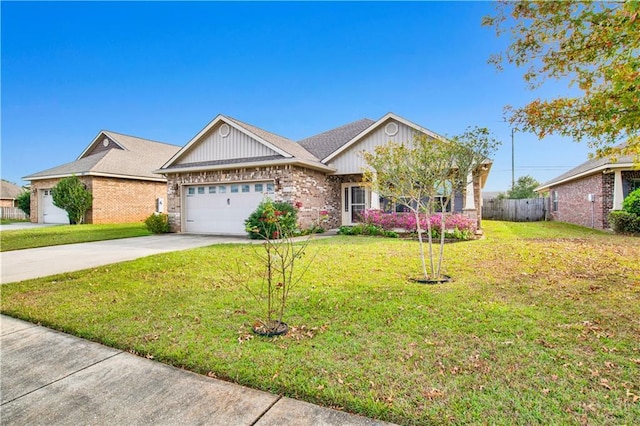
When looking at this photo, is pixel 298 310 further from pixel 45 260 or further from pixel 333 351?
pixel 45 260

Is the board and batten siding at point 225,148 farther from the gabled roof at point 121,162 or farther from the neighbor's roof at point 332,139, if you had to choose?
the gabled roof at point 121,162

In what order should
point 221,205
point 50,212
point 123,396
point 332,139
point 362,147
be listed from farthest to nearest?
1. point 50,212
2. point 332,139
3. point 362,147
4. point 221,205
5. point 123,396

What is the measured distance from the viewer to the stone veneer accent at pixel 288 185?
13430 mm

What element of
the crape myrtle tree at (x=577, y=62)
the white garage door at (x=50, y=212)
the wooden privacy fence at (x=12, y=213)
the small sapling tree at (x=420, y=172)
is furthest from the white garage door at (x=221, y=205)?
the wooden privacy fence at (x=12, y=213)

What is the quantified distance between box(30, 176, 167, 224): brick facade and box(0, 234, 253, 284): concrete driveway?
29.0ft

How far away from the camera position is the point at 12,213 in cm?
2745

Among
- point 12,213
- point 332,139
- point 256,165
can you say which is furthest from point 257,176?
point 12,213

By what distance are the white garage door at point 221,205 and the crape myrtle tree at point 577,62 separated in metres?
10.0

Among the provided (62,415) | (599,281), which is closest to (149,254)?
(62,415)

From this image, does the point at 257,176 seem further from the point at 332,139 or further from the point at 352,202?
the point at 332,139

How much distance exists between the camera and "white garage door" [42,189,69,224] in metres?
20.6

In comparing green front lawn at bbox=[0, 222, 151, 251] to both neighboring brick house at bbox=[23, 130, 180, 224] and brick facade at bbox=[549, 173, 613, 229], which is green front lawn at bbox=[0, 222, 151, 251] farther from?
brick facade at bbox=[549, 173, 613, 229]

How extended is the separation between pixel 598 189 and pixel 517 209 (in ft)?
31.3

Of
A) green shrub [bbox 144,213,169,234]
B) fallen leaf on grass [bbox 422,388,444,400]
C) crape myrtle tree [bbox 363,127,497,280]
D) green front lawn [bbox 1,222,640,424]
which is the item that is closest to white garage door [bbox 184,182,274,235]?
green shrub [bbox 144,213,169,234]
